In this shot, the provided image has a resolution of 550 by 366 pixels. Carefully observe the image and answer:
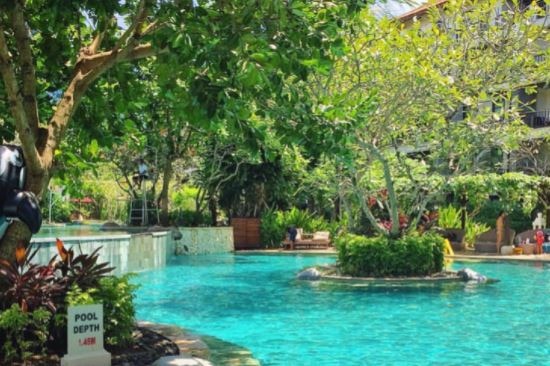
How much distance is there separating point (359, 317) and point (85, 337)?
7560 mm

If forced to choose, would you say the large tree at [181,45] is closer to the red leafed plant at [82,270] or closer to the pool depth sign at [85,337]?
the red leafed plant at [82,270]

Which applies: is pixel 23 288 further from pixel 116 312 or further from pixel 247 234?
pixel 247 234

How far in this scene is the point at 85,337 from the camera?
6.50 metres

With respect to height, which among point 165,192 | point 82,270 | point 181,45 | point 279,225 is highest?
point 165,192

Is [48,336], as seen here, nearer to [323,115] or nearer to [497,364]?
[323,115]

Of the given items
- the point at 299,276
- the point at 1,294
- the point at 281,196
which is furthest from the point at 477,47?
the point at 281,196

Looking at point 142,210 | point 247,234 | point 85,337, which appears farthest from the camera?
point 142,210

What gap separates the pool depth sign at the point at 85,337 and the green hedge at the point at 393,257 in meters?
13.5

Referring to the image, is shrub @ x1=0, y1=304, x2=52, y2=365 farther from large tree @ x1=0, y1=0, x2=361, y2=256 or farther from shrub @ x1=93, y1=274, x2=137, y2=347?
large tree @ x1=0, y1=0, x2=361, y2=256

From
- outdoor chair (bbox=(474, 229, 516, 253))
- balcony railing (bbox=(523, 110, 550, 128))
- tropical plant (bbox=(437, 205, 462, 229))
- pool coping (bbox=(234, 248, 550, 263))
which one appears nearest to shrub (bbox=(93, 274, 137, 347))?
pool coping (bbox=(234, 248, 550, 263))

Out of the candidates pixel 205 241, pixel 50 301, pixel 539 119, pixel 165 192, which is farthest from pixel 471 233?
pixel 50 301

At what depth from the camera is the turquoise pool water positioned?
9956mm

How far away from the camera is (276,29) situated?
21.2 ft

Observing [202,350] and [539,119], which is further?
[539,119]
